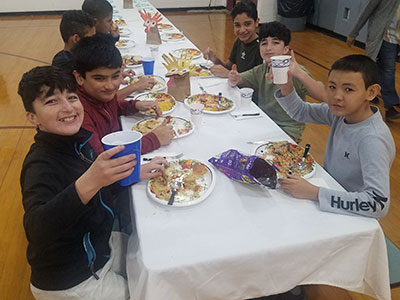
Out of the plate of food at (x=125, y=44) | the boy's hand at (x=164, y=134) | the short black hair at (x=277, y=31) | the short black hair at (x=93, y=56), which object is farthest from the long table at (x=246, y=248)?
the plate of food at (x=125, y=44)

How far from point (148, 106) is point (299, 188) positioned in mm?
923

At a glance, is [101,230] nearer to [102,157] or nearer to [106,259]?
[106,259]

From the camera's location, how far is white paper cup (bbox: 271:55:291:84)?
1.47 m

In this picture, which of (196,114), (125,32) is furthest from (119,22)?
(196,114)

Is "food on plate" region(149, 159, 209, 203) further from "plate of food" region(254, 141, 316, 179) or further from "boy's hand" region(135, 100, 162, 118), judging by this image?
"boy's hand" region(135, 100, 162, 118)

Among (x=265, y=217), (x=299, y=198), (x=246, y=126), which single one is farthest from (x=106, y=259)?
(x=246, y=126)

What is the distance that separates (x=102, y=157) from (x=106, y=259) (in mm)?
512

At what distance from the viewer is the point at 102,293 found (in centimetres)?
112

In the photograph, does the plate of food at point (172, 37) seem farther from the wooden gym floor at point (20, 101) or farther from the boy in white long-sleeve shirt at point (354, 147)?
the boy in white long-sleeve shirt at point (354, 147)

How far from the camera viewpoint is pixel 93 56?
153 centimetres

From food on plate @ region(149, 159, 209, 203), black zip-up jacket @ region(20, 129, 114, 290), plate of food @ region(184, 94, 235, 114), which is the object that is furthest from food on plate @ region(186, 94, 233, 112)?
black zip-up jacket @ region(20, 129, 114, 290)

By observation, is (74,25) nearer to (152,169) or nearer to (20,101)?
(152,169)

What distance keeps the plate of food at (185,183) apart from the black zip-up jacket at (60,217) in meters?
0.21

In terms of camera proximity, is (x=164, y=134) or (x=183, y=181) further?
(x=164, y=134)
